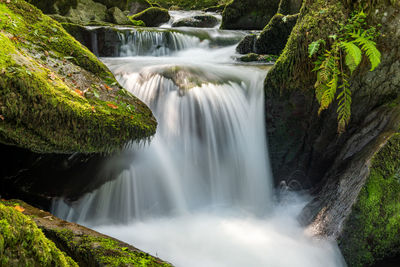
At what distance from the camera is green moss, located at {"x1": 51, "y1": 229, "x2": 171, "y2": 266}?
78.0 inches

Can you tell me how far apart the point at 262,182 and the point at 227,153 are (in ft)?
2.54

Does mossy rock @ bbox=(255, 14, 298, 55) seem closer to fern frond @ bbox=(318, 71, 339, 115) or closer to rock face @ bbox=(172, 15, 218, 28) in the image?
fern frond @ bbox=(318, 71, 339, 115)

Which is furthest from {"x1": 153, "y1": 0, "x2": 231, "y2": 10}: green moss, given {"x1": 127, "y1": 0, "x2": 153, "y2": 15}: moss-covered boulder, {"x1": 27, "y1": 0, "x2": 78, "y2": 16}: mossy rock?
{"x1": 27, "y1": 0, "x2": 78, "y2": 16}: mossy rock

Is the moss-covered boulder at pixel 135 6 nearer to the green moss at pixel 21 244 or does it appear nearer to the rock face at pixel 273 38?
the rock face at pixel 273 38

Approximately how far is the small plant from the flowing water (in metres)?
1.46

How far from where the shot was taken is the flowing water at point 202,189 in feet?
11.0

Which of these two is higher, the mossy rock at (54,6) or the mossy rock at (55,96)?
the mossy rock at (55,96)

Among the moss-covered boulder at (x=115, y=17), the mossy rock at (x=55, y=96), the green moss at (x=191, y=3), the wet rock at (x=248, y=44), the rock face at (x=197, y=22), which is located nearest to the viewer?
the mossy rock at (x=55, y=96)

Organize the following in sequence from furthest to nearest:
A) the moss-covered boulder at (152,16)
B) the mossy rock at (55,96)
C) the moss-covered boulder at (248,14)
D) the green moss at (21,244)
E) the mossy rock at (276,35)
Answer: the moss-covered boulder at (152,16)
the moss-covered boulder at (248,14)
the mossy rock at (276,35)
the mossy rock at (55,96)
the green moss at (21,244)

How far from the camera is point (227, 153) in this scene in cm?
469

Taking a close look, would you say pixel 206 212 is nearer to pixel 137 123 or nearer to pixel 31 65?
pixel 137 123

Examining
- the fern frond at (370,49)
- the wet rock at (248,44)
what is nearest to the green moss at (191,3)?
the wet rock at (248,44)

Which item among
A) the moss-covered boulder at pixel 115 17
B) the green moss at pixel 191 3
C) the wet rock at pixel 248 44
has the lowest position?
the green moss at pixel 191 3

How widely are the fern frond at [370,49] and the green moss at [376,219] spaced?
1037 millimetres
